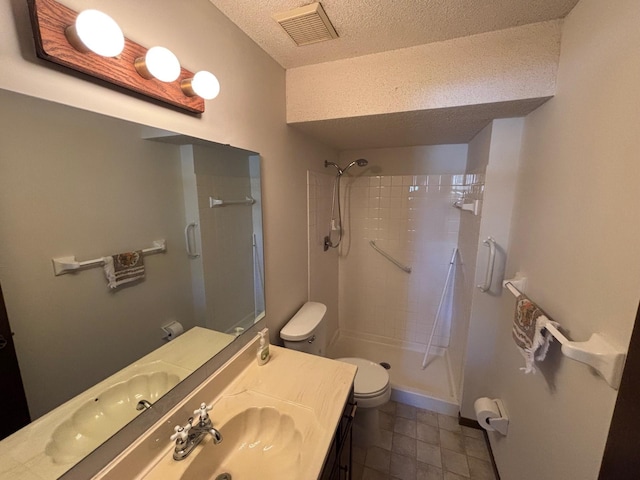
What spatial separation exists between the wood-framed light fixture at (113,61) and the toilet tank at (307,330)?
1.22 metres

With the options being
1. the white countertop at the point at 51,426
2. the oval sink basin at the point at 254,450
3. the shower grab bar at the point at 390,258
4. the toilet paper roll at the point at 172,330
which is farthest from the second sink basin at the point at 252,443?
the shower grab bar at the point at 390,258

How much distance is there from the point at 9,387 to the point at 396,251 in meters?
2.50

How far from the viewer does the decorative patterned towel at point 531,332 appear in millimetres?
938

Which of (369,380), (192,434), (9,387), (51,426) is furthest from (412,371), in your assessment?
(9,387)

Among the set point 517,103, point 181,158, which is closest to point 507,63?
point 517,103

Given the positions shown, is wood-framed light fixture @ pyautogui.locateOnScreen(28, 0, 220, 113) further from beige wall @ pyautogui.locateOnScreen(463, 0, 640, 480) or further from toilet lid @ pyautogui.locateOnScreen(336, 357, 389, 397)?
toilet lid @ pyautogui.locateOnScreen(336, 357, 389, 397)

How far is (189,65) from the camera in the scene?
2.95 ft

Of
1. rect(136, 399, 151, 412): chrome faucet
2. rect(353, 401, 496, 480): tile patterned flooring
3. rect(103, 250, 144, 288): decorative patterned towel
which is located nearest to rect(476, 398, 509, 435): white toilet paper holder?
rect(353, 401, 496, 480): tile patterned flooring

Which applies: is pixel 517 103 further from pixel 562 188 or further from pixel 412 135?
Answer: pixel 412 135

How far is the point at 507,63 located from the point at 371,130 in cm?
75

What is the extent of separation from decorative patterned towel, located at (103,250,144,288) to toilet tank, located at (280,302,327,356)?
91cm

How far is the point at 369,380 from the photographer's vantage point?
171 centimetres

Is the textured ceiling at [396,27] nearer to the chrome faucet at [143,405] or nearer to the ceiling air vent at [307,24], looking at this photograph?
the ceiling air vent at [307,24]

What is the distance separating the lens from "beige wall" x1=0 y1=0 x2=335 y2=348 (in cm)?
55
